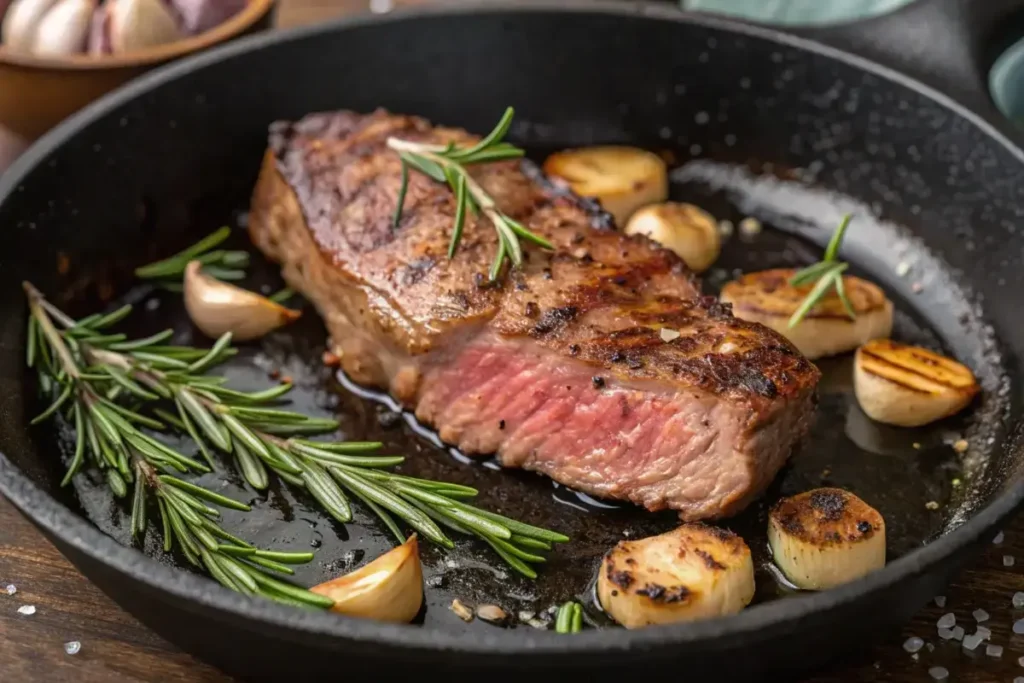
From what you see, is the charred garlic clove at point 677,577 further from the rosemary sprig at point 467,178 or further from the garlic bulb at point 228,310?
the garlic bulb at point 228,310

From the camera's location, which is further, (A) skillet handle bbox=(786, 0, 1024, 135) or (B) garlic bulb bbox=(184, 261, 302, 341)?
(A) skillet handle bbox=(786, 0, 1024, 135)

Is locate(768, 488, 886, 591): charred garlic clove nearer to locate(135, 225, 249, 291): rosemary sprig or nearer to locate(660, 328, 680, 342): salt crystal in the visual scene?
locate(660, 328, 680, 342): salt crystal

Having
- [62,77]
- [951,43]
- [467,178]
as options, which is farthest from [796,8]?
[62,77]

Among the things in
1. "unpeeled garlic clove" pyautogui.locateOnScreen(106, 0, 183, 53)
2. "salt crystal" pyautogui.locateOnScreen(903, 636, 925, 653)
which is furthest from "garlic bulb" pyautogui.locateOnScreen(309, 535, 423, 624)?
"unpeeled garlic clove" pyautogui.locateOnScreen(106, 0, 183, 53)

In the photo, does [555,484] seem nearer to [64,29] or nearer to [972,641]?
[972,641]

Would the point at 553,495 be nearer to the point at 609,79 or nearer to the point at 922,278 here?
the point at 922,278

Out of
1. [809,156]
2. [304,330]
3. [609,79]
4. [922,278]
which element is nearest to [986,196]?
[922,278]
